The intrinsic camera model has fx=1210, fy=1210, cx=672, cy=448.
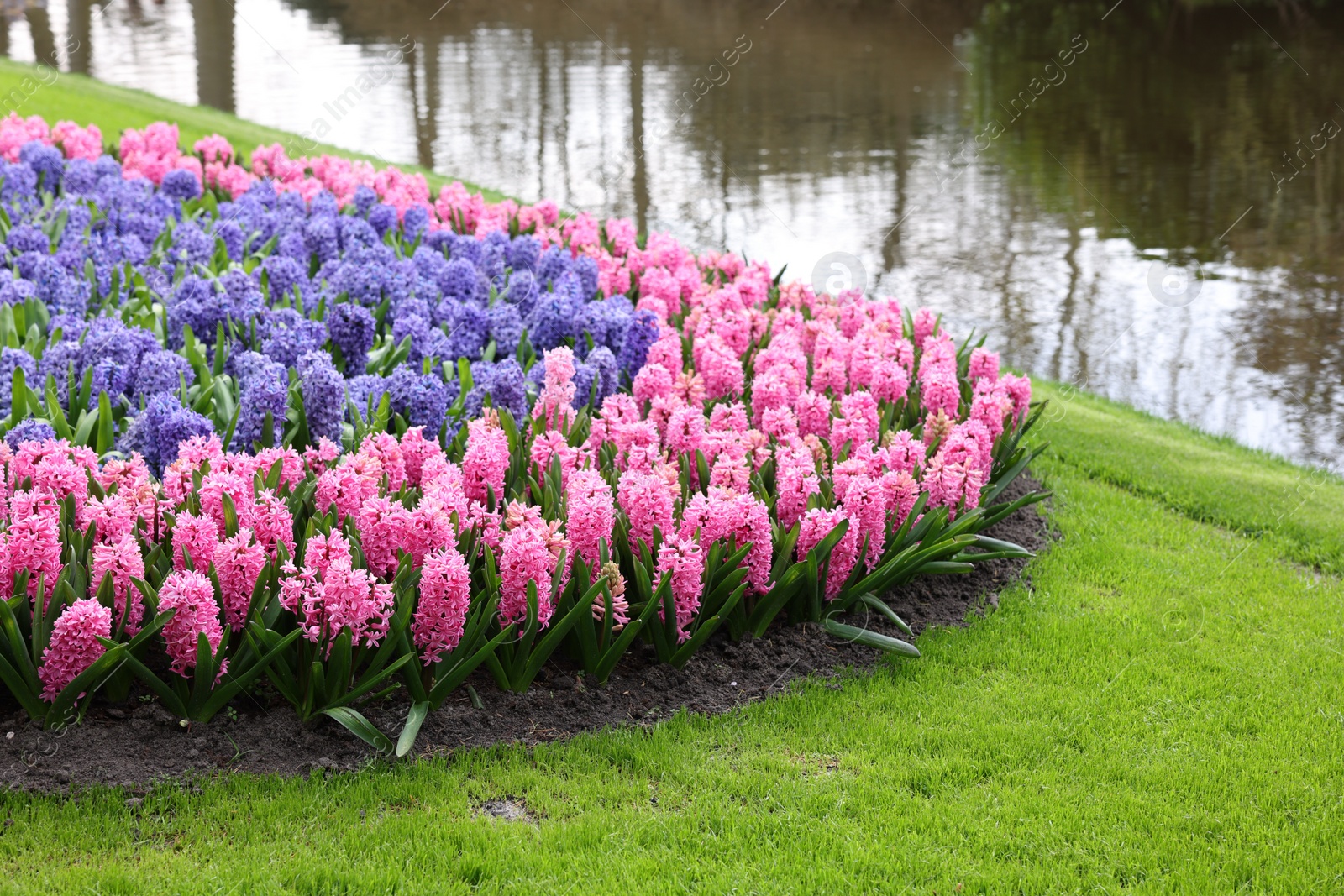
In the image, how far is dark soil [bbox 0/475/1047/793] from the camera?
3293 mm

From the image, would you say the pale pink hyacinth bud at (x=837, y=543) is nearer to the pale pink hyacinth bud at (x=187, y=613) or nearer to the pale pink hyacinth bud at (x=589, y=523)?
the pale pink hyacinth bud at (x=589, y=523)

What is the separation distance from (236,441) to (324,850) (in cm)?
201

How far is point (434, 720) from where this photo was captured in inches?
141

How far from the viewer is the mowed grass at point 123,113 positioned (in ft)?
37.9

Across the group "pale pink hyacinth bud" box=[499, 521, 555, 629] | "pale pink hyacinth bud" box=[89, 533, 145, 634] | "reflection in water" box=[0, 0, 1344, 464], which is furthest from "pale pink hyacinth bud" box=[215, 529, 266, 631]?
"reflection in water" box=[0, 0, 1344, 464]

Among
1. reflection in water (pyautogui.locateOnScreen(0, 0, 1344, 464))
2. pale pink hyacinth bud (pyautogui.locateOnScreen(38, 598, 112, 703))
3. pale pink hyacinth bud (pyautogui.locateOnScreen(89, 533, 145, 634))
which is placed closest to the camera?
pale pink hyacinth bud (pyautogui.locateOnScreen(38, 598, 112, 703))

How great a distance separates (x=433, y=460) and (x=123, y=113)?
32.8 ft

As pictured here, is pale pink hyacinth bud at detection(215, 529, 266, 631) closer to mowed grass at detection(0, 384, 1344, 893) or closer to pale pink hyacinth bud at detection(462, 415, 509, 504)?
mowed grass at detection(0, 384, 1344, 893)

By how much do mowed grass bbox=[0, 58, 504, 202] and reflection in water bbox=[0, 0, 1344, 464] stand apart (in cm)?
141

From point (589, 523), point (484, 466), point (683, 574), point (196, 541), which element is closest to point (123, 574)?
point (196, 541)

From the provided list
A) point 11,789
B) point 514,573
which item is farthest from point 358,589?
point 11,789

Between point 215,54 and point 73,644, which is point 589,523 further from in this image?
point 215,54

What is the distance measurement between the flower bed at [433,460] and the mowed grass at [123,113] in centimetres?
472

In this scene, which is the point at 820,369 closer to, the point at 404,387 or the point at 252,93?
the point at 404,387
